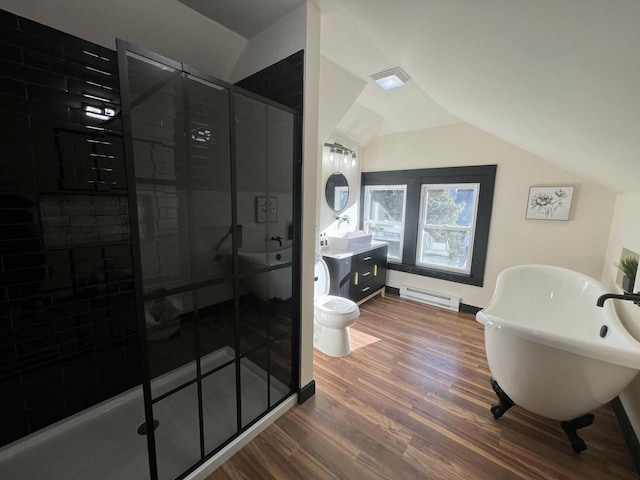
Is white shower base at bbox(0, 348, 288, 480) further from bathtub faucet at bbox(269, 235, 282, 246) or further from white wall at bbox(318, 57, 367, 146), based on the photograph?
white wall at bbox(318, 57, 367, 146)

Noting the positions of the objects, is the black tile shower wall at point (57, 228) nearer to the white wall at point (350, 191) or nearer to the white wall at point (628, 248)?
the white wall at point (350, 191)

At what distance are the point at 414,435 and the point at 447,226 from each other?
2.56 metres

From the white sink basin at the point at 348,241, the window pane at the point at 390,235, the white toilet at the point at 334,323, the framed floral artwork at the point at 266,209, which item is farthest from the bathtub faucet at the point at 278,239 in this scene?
the window pane at the point at 390,235

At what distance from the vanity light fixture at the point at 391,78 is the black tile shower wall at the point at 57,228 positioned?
1.94 metres

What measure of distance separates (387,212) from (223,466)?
3.36 metres

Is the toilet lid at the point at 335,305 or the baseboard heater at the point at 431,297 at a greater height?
the toilet lid at the point at 335,305

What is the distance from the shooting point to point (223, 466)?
1.33 m

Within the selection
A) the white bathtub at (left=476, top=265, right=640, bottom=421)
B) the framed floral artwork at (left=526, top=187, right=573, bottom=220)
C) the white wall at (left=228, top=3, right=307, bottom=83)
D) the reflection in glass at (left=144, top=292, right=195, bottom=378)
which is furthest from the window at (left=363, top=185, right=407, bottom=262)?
the reflection in glass at (left=144, top=292, right=195, bottom=378)

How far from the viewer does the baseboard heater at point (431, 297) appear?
3.25m

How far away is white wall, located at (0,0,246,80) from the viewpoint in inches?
48.6

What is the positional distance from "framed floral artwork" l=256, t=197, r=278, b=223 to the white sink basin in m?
1.71

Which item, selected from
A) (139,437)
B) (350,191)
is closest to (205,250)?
(139,437)

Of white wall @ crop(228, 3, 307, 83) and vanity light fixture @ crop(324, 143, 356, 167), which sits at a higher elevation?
white wall @ crop(228, 3, 307, 83)

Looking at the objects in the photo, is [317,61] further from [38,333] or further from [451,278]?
[451,278]
